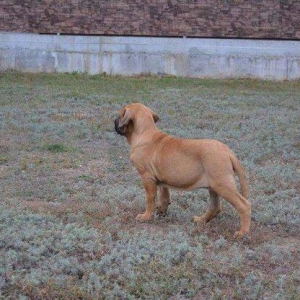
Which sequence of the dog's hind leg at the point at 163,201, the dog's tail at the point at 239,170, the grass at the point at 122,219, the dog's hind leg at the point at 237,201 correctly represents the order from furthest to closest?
the dog's hind leg at the point at 163,201
the dog's tail at the point at 239,170
the dog's hind leg at the point at 237,201
the grass at the point at 122,219

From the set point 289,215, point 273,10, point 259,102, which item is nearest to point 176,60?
point 273,10

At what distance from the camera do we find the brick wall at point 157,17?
25.6 m

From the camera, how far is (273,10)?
26.4 meters

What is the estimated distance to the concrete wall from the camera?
2497 centimetres

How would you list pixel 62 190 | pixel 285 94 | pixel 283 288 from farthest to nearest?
1. pixel 285 94
2. pixel 62 190
3. pixel 283 288

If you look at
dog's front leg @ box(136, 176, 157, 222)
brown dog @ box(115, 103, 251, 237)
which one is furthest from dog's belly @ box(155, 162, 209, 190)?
dog's front leg @ box(136, 176, 157, 222)

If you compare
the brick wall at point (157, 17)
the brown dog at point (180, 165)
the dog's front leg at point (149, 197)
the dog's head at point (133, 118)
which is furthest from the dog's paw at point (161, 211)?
the brick wall at point (157, 17)

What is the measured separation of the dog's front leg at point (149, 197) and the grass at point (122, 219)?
0.32ft

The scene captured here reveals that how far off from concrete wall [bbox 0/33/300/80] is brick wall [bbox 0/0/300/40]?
1.59 feet

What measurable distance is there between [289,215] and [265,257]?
149cm

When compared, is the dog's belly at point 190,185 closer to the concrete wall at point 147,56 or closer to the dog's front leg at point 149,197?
the dog's front leg at point 149,197

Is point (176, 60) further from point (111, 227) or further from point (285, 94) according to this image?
point (111, 227)

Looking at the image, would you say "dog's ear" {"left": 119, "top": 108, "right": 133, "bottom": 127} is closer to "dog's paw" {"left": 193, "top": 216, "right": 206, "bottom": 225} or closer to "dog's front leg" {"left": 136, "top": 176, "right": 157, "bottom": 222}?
"dog's front leg" {"left": 136, "top": 176, "right": 157, "bottom": 222}

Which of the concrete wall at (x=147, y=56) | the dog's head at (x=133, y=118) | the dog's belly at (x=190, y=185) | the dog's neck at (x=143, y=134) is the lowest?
the concrete wall at (x=147, y=56)
